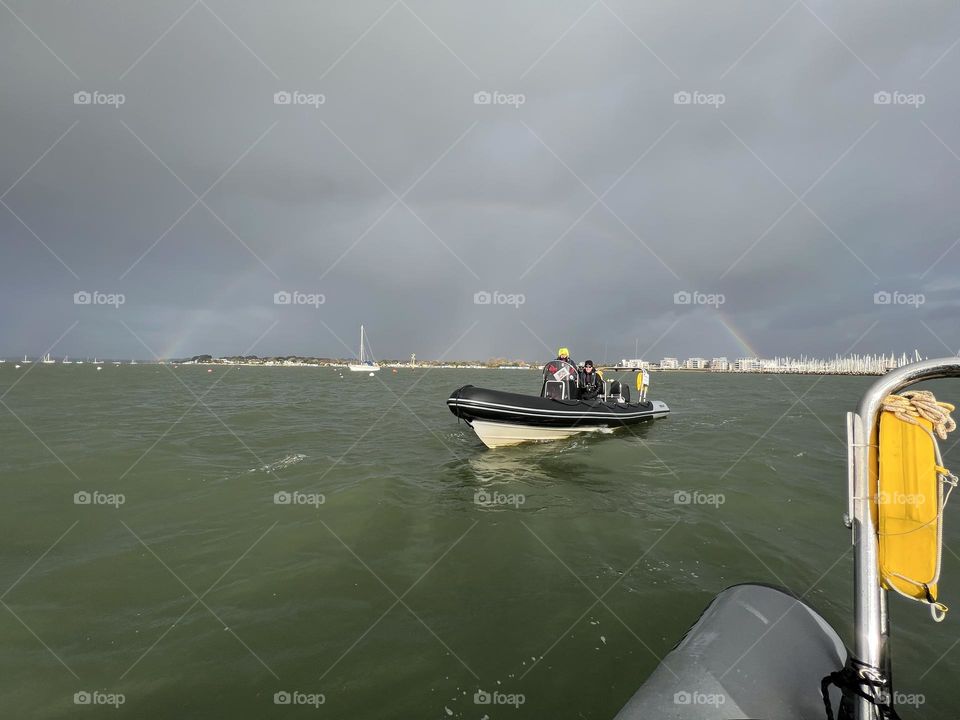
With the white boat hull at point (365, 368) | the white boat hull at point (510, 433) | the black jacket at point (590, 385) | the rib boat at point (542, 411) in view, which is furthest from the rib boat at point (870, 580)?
the white boat hull at point (365, 368)

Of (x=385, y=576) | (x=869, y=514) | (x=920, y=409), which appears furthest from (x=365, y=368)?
(x=920, y=409)

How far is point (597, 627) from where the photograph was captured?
145 inches

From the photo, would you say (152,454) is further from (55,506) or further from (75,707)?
(75,707)

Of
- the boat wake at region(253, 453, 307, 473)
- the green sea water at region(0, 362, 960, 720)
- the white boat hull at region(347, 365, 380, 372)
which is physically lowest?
→ the green sea water at region(0, 362, 960, 720)

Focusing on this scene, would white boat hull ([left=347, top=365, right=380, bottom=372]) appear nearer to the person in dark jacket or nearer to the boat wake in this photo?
the person in dark jacket

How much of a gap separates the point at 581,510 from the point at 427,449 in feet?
17.8

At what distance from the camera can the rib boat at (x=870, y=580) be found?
5.39ft

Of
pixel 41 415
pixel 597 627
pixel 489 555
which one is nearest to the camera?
pixel 597 627

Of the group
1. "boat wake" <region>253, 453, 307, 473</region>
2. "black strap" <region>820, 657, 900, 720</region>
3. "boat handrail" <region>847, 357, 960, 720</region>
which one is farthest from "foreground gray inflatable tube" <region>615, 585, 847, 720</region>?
"boat wake" <region>253, 453, 307, 473</region>

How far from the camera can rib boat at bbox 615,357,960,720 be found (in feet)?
5.39

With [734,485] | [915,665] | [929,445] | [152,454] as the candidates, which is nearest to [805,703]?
[929,445]

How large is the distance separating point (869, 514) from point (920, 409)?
1.57 feet

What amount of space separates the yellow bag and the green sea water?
2.03 m

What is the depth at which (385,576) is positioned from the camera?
179 inches
